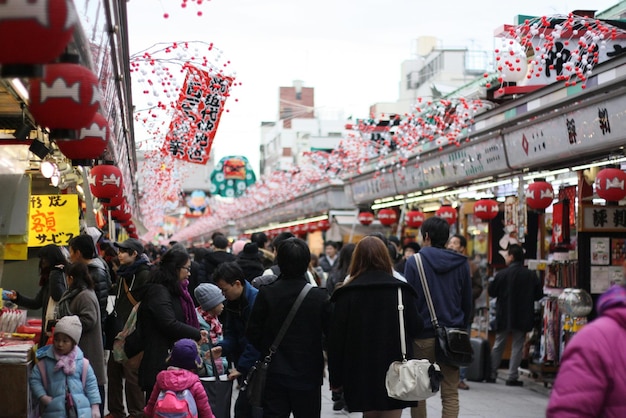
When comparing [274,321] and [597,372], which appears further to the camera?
[274,321]

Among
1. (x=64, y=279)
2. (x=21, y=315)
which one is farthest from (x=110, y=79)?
(x=21, y=315)

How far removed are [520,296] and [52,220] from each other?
21.0 feet

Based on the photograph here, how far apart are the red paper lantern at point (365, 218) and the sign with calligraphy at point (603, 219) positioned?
12.5 meters

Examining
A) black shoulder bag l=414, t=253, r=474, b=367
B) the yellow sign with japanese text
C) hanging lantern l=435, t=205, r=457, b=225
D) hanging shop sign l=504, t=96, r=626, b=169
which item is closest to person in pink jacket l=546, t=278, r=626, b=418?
black shoulder bag l=414, t=253, r=474, b=367

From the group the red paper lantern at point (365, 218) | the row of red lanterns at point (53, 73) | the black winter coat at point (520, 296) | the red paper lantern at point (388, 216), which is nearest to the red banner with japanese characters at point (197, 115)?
the black winter coat at point (520, 296)

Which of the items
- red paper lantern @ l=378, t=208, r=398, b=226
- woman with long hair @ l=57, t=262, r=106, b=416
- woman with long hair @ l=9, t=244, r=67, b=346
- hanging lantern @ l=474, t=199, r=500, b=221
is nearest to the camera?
woman with long hair @ l=57, t=262, r=106, b=416

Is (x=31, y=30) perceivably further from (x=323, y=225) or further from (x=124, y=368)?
(x=323, y=225)

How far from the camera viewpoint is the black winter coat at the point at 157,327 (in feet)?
25.4

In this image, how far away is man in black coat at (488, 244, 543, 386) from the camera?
13.1 m

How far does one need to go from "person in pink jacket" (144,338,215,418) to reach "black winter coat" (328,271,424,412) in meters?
0.96

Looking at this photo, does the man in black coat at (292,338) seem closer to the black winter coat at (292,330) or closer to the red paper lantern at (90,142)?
the black winter coat at (292,330)

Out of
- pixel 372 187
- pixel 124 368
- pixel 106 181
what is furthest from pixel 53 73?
pixel 372 187

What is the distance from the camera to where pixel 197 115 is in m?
15.0

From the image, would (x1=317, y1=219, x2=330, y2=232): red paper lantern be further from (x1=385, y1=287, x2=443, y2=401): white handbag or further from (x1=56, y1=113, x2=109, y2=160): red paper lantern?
(x1=56, y1=113, x2=109, y2=160): red paper lantern
